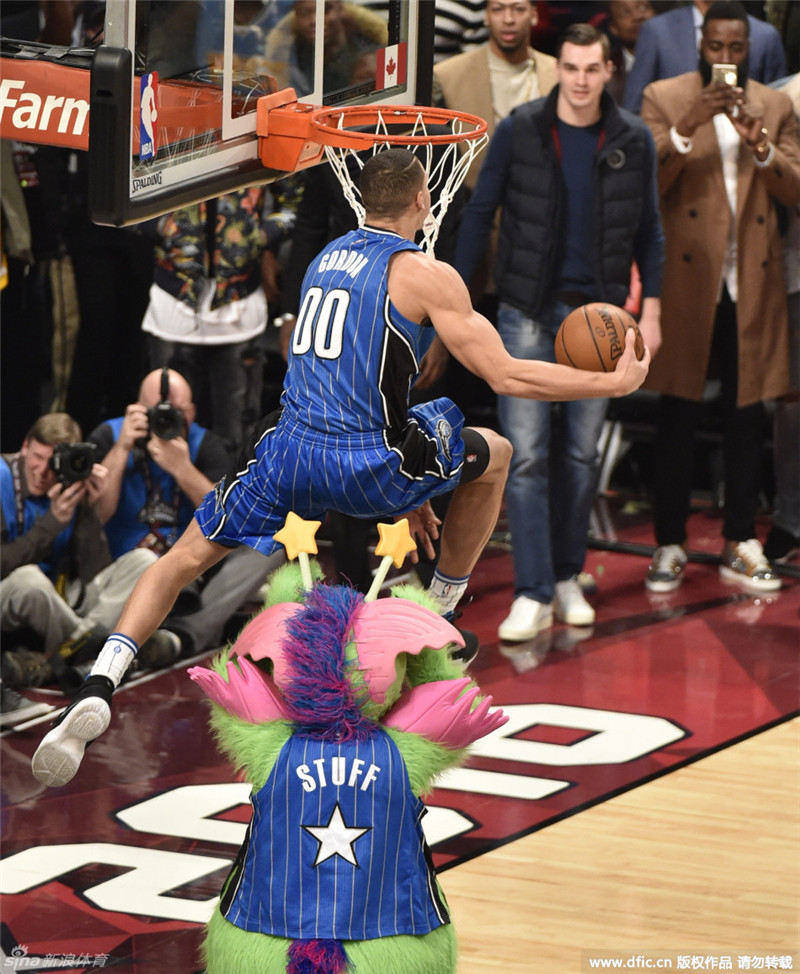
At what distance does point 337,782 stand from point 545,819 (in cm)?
178

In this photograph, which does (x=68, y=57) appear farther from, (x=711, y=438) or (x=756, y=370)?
(x=711, y=438)

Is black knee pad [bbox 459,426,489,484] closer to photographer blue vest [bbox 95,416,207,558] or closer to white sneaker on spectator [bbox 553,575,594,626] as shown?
photographer blue vest [bbox 95,416,207,558]

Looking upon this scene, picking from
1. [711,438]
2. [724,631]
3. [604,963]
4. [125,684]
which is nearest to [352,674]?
[604,963]

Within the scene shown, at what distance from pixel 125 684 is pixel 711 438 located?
4.74 meters

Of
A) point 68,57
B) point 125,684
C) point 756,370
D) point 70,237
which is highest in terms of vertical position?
point 68,57

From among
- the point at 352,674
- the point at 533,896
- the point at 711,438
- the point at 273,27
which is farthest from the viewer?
the point at 711,438

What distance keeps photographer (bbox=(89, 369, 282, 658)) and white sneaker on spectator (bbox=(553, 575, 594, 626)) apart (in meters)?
1.45

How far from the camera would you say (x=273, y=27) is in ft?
18.1

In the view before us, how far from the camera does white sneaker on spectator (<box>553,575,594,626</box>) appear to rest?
300 inches

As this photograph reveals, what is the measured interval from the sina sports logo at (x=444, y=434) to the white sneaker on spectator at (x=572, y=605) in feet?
9.89

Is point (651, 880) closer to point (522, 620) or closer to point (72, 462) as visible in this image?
point (522, 620)

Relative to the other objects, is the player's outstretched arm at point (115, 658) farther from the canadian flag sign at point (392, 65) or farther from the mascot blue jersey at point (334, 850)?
the canadian flag sign at point (392, 65)

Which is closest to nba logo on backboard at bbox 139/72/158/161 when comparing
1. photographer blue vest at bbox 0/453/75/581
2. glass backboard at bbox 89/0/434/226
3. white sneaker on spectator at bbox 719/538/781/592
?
glass backboard at bbox 89/0/434/226

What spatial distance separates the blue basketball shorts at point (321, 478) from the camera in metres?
4.54
